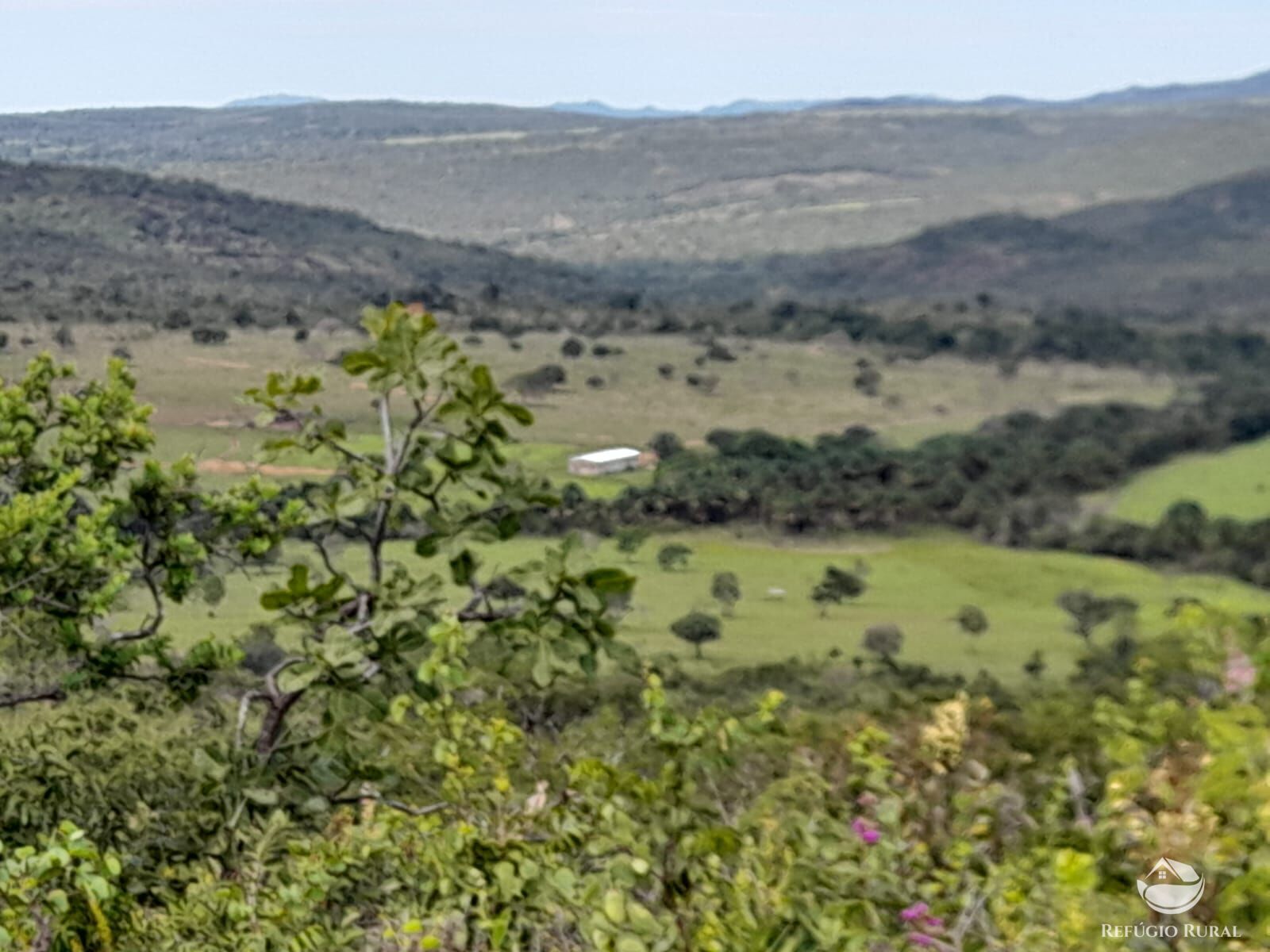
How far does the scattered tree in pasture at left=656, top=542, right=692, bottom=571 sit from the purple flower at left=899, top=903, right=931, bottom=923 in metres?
14.2

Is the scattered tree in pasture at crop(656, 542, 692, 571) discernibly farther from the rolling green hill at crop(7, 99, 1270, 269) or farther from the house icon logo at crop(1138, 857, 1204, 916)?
the house icon logo at crop(1138, 857, 1204, 916)

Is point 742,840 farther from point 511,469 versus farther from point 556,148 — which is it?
point 556,148

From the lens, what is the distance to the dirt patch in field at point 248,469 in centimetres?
368

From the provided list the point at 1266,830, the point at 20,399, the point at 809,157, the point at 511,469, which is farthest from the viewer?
the point at 809,157

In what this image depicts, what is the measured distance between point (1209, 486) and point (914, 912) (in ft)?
60.1

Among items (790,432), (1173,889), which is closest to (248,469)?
(1173,889)

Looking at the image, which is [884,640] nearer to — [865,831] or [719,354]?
[865,831]

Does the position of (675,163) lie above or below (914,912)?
above

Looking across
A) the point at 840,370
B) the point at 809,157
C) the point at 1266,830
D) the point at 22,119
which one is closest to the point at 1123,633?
the point at 1266,830

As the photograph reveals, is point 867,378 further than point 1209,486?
Yes

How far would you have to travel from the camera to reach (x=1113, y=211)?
2548cm

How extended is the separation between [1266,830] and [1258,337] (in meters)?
15.3

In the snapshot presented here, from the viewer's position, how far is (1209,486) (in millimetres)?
18797

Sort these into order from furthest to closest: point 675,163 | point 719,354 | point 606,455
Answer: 1. point 675,163
2. point 719,354
3. point 606,455
